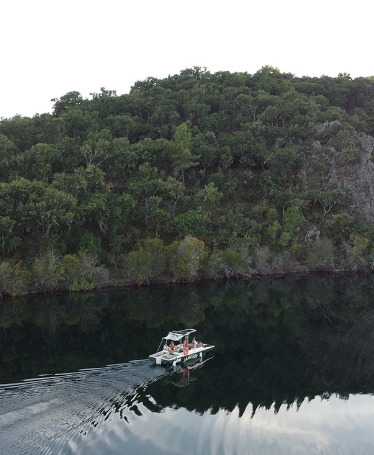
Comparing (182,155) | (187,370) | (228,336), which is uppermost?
(182,155)

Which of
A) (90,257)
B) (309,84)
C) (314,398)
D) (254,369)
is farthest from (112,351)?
(309,84)

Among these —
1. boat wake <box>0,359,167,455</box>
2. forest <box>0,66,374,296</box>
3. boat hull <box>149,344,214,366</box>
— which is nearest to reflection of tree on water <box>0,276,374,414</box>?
boat hull <box>149,344,214,366</box>

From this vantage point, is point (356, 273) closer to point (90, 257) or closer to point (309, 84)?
point (90, 257)

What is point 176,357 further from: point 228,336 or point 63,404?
point 228,336

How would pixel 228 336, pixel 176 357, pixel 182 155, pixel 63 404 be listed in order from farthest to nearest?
1. pixel 182 155
2. pixel 228 336
3. pixel 176 357
4. pixel 63 404

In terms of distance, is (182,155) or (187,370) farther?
(182,155)

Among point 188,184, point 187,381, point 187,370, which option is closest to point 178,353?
point 187,370

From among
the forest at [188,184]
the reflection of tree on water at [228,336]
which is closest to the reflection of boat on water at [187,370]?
the reflection of tree on water at [228,336]
